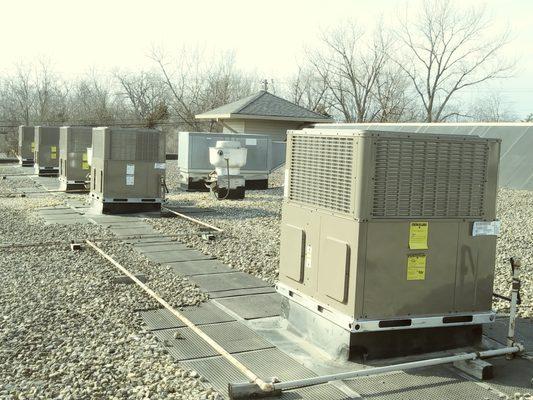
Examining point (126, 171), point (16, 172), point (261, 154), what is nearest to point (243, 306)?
point (126, 171)

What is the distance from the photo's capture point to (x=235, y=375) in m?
5.27

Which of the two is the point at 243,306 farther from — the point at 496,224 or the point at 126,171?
the point at 126,171

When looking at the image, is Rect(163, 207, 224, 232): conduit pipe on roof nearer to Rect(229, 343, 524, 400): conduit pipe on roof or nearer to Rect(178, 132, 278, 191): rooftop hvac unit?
Rect(178, 132, 278, 191): rooftop hvac unit

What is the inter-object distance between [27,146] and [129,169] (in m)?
22.1

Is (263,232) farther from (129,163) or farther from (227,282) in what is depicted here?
(227,282)

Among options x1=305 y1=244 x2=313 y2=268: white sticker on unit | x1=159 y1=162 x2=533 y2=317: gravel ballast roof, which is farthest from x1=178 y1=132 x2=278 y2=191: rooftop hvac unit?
x1=305 y1=244 x2=313 y2=268: white sticker on unit

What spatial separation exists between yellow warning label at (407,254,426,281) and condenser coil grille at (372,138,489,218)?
35cm

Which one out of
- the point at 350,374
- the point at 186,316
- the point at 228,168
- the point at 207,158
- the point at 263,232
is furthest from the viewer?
the point at 207,158

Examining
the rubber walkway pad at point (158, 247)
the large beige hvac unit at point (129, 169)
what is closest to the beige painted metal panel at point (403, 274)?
the rubber walkway pad at point (158, 247)

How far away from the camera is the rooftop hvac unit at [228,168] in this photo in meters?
18.7

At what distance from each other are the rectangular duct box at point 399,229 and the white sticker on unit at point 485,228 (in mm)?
32

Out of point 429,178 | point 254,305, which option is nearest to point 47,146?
point 254,305

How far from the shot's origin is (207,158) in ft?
72.1

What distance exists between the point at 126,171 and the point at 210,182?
4763mm
